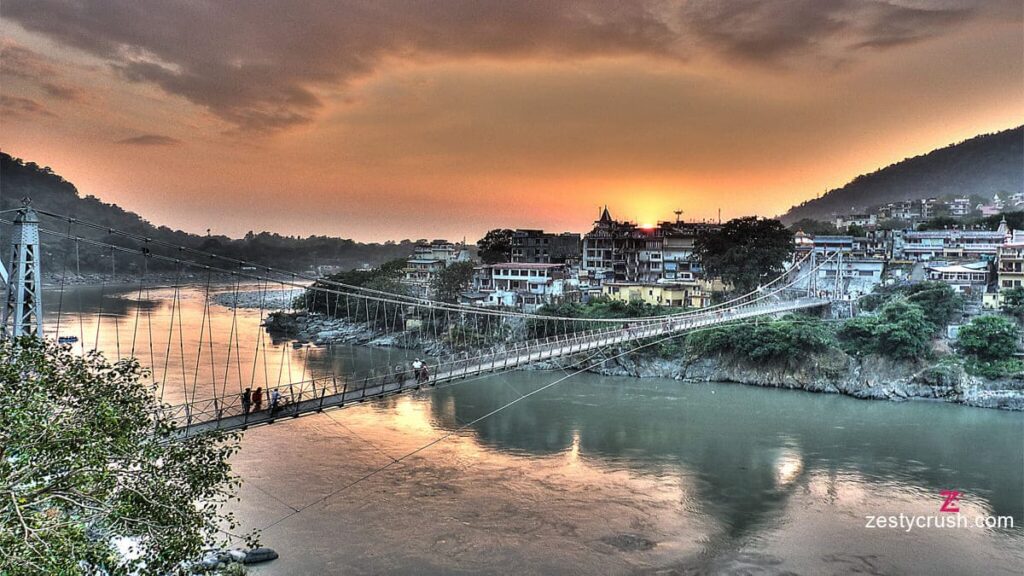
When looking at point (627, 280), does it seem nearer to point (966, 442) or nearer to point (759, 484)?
point (966, 442)

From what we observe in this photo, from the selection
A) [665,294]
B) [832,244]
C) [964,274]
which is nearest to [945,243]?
[832,244]

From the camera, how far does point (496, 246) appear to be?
2795 cm

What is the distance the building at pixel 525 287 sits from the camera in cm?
2172

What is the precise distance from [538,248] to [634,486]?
63.9ft

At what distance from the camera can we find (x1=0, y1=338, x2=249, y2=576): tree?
2.86 metres

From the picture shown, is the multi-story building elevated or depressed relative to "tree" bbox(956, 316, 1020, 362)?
elevated

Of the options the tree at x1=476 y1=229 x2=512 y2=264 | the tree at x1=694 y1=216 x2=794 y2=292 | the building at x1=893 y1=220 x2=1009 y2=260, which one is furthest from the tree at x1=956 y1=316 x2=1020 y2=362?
the tree at x1=476 y1=229 x2=512 y2=264

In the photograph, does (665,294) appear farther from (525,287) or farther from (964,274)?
(964,274)

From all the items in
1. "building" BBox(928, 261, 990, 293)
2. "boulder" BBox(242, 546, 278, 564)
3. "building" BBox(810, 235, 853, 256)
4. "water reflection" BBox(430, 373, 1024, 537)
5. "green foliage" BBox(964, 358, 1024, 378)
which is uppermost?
"building" BBox(810, 235, 853, 256)

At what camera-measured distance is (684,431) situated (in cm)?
1120

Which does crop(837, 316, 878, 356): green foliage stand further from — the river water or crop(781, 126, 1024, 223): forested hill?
crop(781, 126, 1024, 223): forested hill

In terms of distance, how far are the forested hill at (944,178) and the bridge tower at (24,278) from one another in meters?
66.1

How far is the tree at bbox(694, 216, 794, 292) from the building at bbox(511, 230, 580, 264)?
7450 millimetres

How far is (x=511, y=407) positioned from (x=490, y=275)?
36.5 ft
